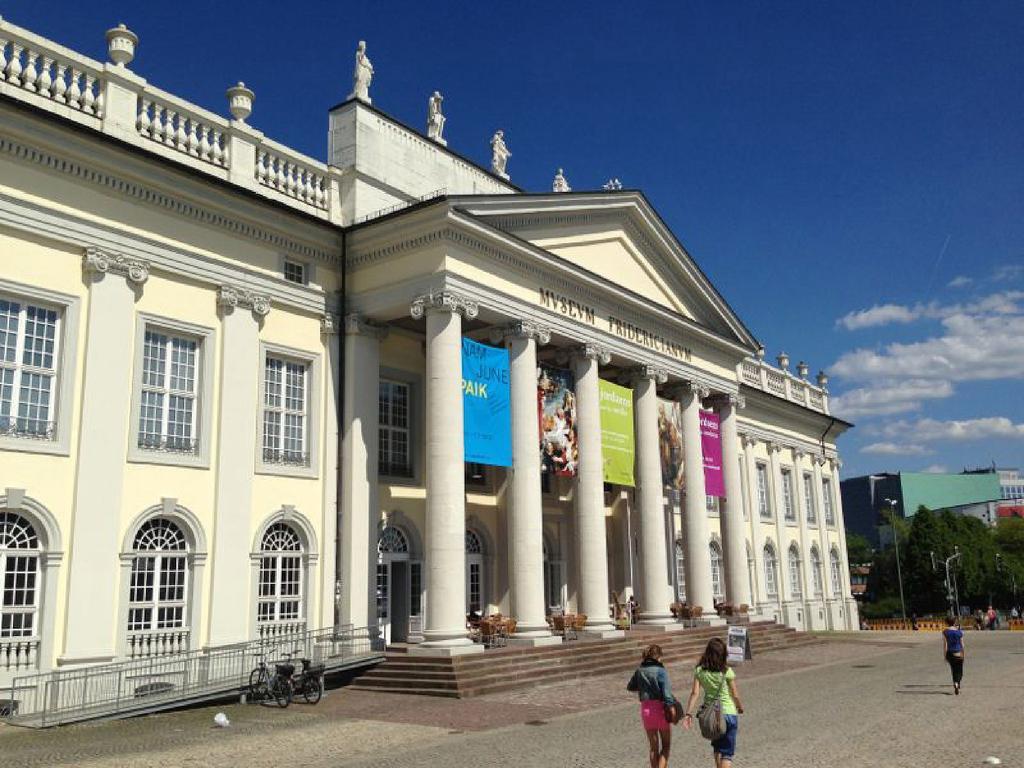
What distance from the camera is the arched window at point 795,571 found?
43406mm

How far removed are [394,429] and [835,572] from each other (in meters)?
→ 32.5

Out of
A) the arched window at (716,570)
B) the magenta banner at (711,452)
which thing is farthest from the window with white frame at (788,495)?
the magenta banner at (711,452)

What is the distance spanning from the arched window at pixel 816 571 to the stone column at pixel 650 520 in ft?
69.0

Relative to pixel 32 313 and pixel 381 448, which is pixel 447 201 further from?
pixel 32 313

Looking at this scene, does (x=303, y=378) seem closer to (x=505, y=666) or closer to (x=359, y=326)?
(x=359, y=326)

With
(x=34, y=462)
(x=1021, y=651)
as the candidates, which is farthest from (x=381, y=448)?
(x=1021, y=651)

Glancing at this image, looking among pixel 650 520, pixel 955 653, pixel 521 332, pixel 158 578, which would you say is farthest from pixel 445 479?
pixel 955 653

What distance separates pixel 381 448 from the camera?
23.1 meters

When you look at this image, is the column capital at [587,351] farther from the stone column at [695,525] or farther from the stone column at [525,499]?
the stone column at [695,525]

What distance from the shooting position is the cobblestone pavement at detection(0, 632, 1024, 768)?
11211 millimetres

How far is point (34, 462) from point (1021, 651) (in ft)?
92.6

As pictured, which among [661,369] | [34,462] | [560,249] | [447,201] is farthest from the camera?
[661,369]

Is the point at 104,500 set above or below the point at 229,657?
above

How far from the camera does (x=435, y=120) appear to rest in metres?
26.7
